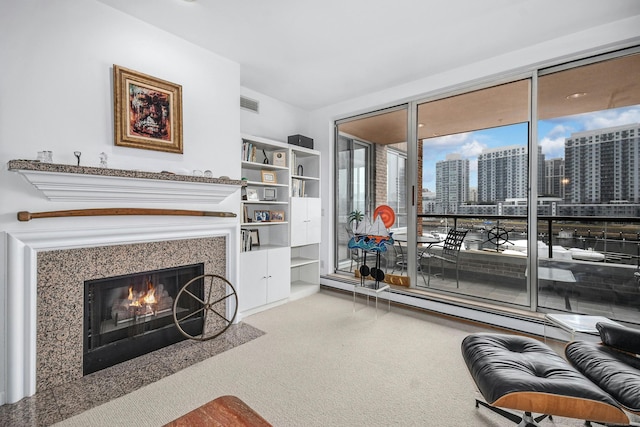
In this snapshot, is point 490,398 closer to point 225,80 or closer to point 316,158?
point 225,80

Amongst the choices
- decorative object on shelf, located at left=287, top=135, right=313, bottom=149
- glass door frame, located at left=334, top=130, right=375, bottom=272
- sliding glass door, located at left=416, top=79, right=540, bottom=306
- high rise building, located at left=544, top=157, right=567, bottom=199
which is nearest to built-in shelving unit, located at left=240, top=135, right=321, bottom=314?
decorative object on shelf, located at left=287, top=135, right=313, bottom=149

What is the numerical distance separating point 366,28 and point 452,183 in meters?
2.03

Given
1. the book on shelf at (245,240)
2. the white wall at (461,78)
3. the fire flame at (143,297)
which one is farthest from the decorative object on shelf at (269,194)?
the fire flame at (143,297)

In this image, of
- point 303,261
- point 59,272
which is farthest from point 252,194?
point 59,272

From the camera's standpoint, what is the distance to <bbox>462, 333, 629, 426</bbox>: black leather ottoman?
1248 mm

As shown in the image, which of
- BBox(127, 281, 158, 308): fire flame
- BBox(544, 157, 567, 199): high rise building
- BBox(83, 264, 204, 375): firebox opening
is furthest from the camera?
BBox(544, 157, 567, 199): high rise building

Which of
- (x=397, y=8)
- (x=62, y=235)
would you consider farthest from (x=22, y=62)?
(x=397, y=8)

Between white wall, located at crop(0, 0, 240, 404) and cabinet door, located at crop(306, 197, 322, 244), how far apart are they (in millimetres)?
1718

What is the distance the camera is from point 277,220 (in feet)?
12.7

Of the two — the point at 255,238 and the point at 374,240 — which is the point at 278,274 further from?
the point at 374,240

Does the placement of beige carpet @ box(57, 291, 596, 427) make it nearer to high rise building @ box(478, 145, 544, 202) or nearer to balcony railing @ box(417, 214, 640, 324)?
balcony railing @ box(417, 214, 640, 324)

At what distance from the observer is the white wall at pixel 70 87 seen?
6.20 ft

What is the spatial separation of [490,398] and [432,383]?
82cm

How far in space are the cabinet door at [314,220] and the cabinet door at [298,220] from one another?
0.08 metres
